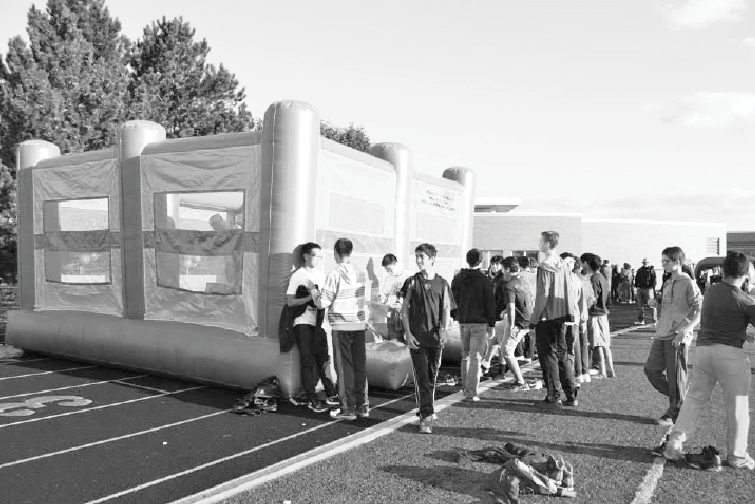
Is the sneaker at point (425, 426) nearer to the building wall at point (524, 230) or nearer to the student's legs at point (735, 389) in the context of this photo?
the student's legs at point (735, 389)

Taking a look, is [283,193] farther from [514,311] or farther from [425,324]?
[514,311]

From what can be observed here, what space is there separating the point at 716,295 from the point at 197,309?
19.9 feet

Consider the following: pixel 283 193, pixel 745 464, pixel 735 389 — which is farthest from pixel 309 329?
pixel 745 464

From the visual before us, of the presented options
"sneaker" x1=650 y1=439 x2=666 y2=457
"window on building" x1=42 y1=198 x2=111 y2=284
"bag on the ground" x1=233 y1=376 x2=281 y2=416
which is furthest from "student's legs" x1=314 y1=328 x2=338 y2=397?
"window on building" x1=42 y1=198 x2=111 y2=284

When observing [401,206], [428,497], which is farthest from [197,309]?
[428,497]

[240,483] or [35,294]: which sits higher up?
[35,294]

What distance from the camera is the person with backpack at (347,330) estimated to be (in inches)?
245

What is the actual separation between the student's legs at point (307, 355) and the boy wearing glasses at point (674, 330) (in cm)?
348

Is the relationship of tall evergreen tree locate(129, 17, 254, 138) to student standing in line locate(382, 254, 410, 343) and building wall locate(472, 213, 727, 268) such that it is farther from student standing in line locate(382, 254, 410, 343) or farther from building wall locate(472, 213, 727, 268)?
student standing in line locate(382, 254, 410, 343)

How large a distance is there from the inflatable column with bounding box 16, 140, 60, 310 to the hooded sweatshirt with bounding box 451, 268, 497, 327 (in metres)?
7.72

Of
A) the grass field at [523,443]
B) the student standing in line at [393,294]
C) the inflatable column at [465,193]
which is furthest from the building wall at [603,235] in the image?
the grass field at [523,443]

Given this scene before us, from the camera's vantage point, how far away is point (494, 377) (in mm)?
8477

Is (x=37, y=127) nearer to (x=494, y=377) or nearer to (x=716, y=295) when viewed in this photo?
(x=494, y=377)

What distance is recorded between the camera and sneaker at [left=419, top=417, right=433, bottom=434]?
5.57m
